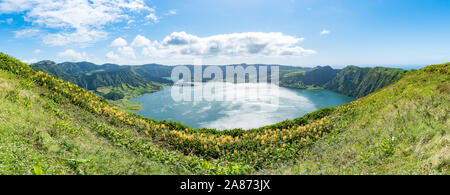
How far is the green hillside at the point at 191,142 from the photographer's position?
23.4ft

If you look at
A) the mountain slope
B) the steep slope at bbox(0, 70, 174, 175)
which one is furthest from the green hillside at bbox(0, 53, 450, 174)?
the mountain slope

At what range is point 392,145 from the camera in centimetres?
947

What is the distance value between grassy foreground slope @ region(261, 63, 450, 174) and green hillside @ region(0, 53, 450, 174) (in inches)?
1.5

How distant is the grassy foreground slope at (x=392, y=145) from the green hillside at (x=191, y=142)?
0.12 feet

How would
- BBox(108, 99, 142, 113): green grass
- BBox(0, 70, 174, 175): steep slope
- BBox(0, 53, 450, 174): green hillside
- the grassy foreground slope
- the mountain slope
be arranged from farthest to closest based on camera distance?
1. the mountain slope
2. BBox(108, 99, 142, 113): green grass
3. the grassy foreground slope
4. BBox(0, 53, 450, 174): green hillside
5. BBox(0, 70, 174, 175): steep slope

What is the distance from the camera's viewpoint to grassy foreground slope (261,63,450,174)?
7319mm

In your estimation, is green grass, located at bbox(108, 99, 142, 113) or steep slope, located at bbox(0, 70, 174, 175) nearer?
steep slope, located at bbox(0, 70, 174, 175)

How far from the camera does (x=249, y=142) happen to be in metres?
15.3

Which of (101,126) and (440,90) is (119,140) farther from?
(440,90)

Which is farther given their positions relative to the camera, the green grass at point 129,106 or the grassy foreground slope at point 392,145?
the green grass at point 129,106

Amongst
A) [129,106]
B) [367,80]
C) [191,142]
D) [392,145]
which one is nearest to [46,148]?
[191,142]

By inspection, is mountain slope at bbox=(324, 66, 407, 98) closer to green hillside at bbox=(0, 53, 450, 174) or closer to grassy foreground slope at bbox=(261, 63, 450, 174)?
grassy foreground slope at bbox=(261, 63, 450, 174)

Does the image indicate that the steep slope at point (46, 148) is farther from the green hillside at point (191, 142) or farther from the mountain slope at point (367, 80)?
the mountain slope at point (367, 80)

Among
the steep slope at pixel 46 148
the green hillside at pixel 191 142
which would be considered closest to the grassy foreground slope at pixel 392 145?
the green hillside at pixel 191 142
